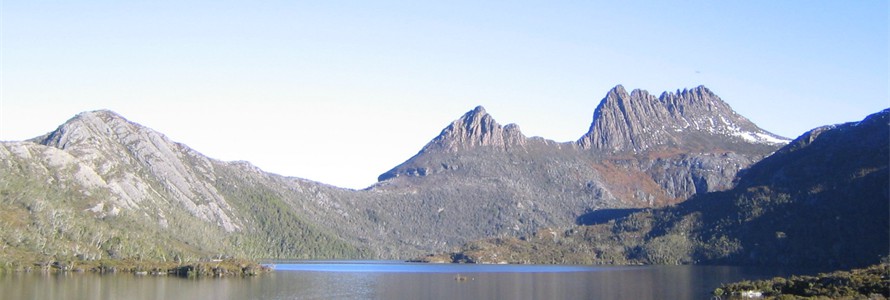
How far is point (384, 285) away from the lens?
582ft

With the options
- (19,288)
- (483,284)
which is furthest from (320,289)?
(19,288)

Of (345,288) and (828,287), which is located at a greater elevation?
(345,288)

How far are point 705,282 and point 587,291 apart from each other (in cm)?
3709

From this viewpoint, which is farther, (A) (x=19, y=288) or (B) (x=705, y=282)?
(B) (x=705, y=282)

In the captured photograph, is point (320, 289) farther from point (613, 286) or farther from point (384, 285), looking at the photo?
point (613, 286)

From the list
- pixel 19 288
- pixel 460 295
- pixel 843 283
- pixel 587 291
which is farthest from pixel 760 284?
pixel 19 288

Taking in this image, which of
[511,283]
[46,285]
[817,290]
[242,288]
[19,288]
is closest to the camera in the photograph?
[817,290]

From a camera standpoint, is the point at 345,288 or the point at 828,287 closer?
the point at 828,287

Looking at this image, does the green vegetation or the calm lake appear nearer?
the green vegetation

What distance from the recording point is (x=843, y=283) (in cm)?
13275

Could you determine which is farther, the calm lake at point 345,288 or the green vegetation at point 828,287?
the calm lake at point 345,288

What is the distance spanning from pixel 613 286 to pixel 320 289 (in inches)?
2180

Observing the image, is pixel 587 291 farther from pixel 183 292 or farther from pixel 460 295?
pixel 183 292

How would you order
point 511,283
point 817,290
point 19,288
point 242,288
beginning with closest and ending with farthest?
1. point 817,290
2. point 19,288
3. point 242,288
4. point 511,283
